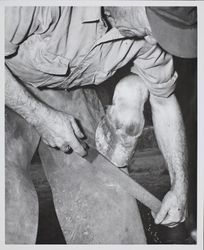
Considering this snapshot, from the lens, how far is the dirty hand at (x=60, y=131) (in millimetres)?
1236

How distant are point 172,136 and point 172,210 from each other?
0.23 m

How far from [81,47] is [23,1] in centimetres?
21

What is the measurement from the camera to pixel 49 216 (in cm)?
125

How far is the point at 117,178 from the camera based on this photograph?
1292 mm

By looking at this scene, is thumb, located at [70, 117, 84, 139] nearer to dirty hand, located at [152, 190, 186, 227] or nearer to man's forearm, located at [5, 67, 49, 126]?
man's forearm, located at [5, 67, 49, 126]

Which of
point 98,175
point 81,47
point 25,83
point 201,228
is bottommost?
point 201,228

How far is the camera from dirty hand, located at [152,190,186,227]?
51.7 inches

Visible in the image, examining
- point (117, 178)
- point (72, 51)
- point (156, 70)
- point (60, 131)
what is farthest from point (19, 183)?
point (156, 70)

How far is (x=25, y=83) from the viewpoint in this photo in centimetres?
124

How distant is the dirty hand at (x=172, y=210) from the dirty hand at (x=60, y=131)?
0.98 ft

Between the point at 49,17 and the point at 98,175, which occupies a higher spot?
the point at 49,17

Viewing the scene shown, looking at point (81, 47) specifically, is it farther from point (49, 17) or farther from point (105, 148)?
point (105, 148)

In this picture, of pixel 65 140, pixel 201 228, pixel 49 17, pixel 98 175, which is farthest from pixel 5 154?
pixel 201 228

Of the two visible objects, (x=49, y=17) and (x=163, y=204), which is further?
(x=163, y=204)
